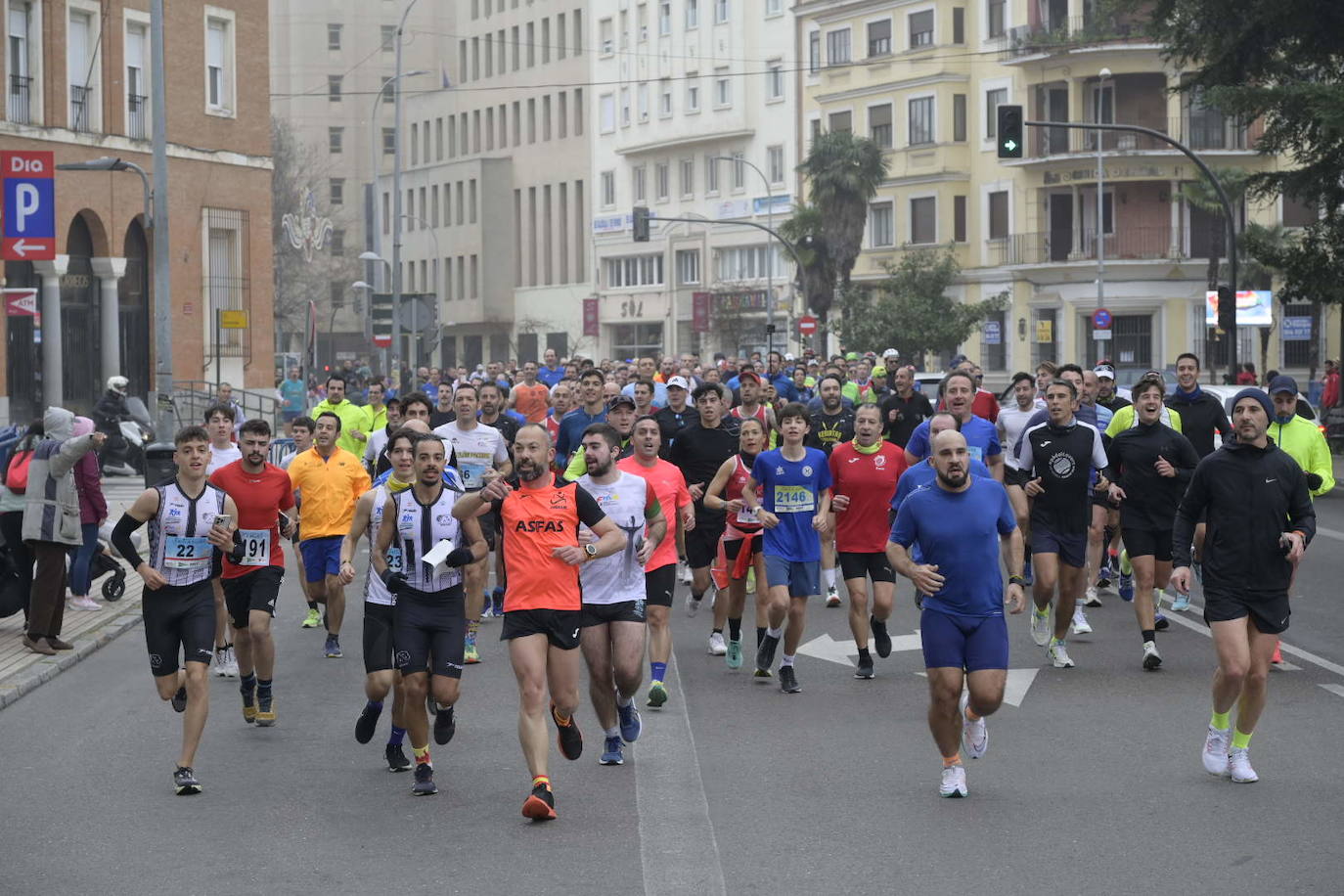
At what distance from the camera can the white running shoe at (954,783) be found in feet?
28.5

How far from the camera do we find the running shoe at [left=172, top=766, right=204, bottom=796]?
9008 mm

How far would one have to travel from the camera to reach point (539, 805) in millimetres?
8172

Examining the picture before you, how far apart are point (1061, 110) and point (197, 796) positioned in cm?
5792

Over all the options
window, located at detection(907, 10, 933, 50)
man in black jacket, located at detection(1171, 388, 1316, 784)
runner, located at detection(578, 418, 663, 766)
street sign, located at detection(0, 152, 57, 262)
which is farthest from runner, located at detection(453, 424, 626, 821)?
window, located at detection(907, 10, 933, 50)

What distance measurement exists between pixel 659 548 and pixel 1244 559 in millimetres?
3439

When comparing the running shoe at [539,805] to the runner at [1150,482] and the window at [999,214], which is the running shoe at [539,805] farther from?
the window at [999,214]

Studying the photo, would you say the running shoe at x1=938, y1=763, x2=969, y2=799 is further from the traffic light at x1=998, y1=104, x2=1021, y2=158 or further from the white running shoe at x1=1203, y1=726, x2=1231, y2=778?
the traffic light at x1=998, y1=104, x2=1021, y2=158

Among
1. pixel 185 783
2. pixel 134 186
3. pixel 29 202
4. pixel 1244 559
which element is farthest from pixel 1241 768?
pixel 134 186

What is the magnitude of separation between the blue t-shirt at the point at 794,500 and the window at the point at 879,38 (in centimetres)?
5839

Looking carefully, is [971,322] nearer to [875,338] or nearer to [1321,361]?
[875,338]

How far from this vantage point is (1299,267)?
99.0ft

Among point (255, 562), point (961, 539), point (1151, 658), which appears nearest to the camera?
point (961, 539)

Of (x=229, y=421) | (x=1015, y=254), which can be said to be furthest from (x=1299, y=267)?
(x=1015, y=254)

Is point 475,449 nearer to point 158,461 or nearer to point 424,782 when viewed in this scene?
point 158,461
